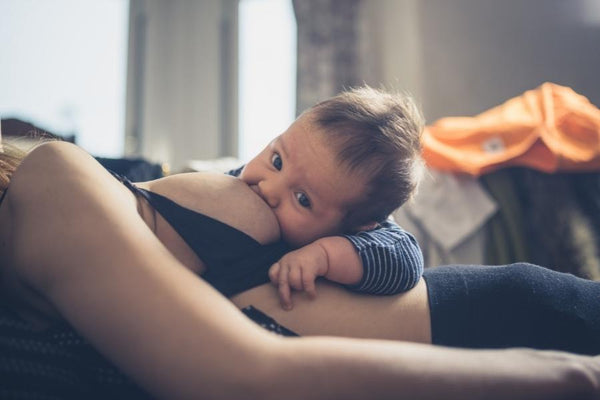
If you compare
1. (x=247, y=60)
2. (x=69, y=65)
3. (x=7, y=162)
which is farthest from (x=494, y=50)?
(x=69, y=65)

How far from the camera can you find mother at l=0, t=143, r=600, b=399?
1.37 ft

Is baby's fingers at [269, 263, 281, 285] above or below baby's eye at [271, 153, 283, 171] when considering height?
below

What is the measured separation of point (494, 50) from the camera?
2.63 meters

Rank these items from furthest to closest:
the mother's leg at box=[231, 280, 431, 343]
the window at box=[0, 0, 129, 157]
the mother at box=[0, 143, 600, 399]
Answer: the window at box=[0, 0, 129, 157] < the mother's leg at box=[231, 280, 431, 343] < the mother at box=[0, 143, 600, 399]

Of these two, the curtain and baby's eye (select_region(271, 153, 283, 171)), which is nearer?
baby's eye (select_region(271, 153, 283, 171))

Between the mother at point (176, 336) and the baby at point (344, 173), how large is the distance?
28cm

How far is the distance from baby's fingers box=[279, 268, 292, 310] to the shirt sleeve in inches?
4.0

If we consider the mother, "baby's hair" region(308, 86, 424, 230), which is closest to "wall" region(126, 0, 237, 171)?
"baby's hair" region(308, 86, 424, 230)

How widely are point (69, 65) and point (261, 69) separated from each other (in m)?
1.41

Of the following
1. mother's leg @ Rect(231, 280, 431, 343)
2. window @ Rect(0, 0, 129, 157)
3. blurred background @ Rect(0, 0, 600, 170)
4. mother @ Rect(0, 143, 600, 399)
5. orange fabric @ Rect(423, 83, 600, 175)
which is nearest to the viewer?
mother @ Rect(0, 143, 600, 399)

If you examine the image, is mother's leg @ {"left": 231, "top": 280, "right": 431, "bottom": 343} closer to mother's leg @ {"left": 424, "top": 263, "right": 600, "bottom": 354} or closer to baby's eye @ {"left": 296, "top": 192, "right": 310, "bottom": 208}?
mother's leg @ {"left": 424, "top": 263, "right": 600, "bottom": 354}

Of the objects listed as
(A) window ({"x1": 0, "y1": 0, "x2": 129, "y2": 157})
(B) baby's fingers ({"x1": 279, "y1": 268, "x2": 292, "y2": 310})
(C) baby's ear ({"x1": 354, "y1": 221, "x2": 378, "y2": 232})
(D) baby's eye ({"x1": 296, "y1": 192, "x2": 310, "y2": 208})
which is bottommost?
(B) baby's fingers ({"x1": 279, "y1": 268, "x2": 292, "y2": 310})

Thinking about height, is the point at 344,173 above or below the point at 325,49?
below

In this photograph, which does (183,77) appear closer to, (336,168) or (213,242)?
(336,168)
